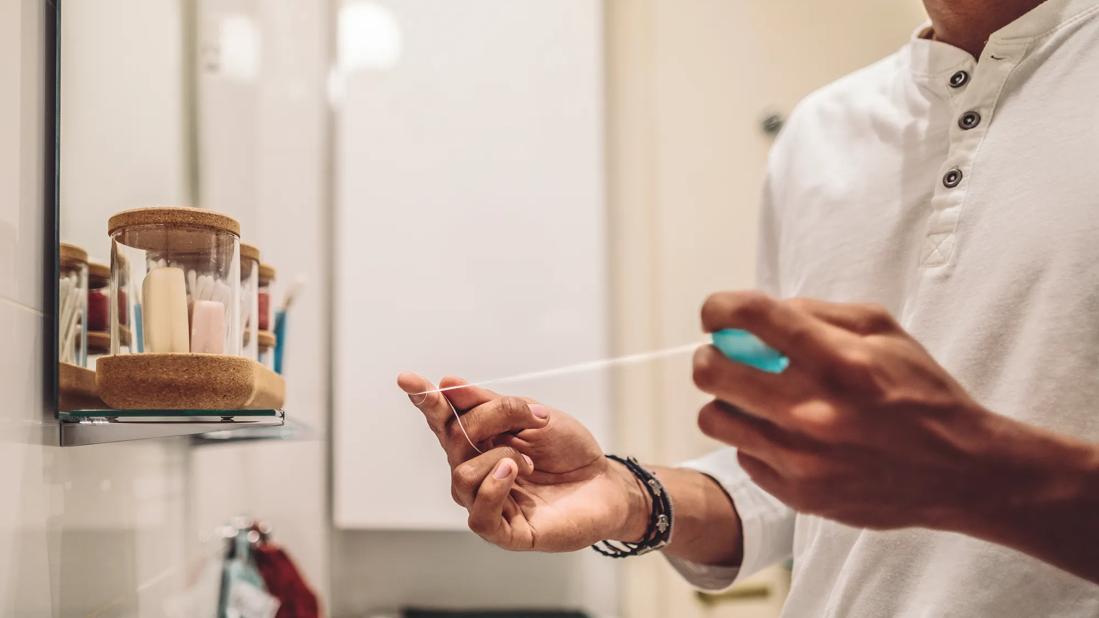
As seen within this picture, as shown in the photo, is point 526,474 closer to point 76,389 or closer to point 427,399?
point 427,399

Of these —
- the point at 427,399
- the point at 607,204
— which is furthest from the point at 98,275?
the point at 607,204

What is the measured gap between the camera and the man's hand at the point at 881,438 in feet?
0.99

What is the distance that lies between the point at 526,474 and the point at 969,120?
0.40 m

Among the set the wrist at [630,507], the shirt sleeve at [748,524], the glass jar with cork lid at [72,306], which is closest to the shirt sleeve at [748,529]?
the shirt sleeve at [748,524]

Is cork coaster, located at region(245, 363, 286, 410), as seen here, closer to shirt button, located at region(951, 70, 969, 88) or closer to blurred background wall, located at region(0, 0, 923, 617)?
blurred background wall, located at region(0, 0, 923, 617)

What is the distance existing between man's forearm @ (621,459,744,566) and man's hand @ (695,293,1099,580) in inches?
11.4

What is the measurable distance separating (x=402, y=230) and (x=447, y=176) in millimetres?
110

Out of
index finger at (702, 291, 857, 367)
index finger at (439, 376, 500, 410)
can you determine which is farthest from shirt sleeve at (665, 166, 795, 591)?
index finger at (702, 291, 857, 367)

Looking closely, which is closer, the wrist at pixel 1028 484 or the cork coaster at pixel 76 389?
the wrist at pixel 1028 484

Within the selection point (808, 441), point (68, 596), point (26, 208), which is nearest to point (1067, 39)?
point (808, 441)

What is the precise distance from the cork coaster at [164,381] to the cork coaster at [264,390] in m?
0.04

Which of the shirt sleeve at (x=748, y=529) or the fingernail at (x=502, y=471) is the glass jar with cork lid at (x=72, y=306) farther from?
the shirt sleeve at (x=748, y=529)

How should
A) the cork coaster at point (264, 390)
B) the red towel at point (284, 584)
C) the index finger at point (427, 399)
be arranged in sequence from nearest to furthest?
the index finger at point (427, 399), the cork coaster at point (264, 390), the red towel at point (284, 584)

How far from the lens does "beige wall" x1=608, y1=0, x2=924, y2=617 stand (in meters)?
1.29
